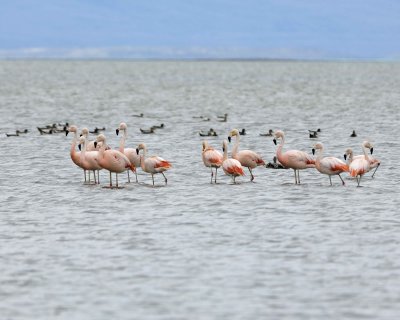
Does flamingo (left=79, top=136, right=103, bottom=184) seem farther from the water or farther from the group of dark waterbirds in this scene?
the group of dark waterbirds

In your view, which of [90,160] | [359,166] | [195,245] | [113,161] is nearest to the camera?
[195,245]

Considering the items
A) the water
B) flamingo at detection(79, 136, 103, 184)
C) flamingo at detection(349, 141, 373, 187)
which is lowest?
the water

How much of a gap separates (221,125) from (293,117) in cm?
779

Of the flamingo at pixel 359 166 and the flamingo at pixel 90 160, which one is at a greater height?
the flamingo at pixel 90 160

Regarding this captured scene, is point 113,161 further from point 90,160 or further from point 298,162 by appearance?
point 298,162

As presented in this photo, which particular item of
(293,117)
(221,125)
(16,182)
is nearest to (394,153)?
Result: (16,182)

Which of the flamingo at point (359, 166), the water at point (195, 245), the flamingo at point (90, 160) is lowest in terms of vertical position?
the water at point (195, 245)

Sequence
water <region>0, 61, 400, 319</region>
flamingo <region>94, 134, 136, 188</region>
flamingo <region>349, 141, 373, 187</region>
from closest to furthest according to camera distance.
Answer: water <region>0, 61, 400, 319</region>
flamingo <region>94, 134, 136, 188</region>
flamingo <region>349, 141, 373, 187</region>

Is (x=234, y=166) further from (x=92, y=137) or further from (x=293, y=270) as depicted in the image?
(x=92, y=137)

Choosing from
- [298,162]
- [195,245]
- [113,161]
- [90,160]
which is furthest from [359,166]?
[195,245]

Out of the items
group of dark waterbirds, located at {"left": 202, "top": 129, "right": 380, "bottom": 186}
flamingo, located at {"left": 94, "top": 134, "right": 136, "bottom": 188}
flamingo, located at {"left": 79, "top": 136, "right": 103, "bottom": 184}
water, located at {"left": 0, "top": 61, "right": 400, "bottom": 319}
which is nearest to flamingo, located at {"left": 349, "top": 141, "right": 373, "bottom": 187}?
group of dark waterbirds, located at {"left": 202, "top": 129, "right": 380, "bottom": 186}

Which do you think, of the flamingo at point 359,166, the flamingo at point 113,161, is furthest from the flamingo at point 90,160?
the flamingo at point 359,166

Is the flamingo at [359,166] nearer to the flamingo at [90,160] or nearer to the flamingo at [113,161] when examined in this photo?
the flamingo at [113,161]

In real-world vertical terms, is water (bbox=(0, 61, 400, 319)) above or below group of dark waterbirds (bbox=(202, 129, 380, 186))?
below
